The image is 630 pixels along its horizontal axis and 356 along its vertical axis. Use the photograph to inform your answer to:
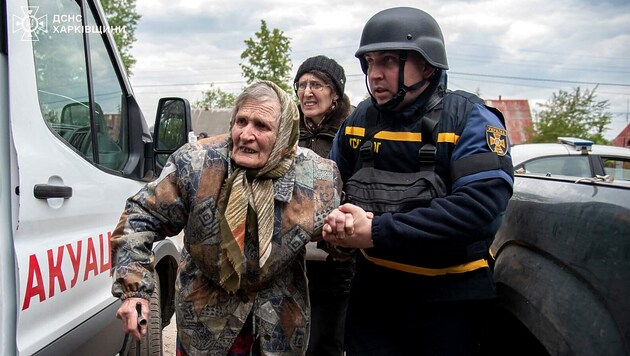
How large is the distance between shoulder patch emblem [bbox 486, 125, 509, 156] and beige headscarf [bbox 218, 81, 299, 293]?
67 centimetres

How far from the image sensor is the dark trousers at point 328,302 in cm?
277

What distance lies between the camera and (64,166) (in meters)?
2.02

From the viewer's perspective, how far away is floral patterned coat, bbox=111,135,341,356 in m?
1.84

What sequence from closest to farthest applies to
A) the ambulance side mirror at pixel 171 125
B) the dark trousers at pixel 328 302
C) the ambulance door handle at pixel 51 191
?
1. the ambulance door handle at pixel 51 191
2. the dark trousers at pixel 328 302
3. the ambulance side mirror at pixel 171 125

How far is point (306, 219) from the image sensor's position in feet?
6.46

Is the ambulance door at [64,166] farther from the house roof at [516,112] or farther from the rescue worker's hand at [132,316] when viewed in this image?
the house roof at [516,112]

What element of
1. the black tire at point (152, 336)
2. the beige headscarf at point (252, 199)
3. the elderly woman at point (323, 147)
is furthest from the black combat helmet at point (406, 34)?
the black tire at point (152, 336)

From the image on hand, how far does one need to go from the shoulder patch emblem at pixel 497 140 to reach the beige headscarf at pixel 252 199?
674 millimetres

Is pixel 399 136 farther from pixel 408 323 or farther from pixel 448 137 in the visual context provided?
pixel 408 323

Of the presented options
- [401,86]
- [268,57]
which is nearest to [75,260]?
[401,86]

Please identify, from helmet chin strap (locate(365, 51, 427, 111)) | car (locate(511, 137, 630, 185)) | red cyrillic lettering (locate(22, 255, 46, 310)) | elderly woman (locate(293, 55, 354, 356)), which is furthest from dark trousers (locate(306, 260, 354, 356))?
car (locate(511, 137, 630, 185))

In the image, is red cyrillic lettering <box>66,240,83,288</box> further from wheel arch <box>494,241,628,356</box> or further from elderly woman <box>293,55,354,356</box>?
wheel arch <box>494,241,628,356</box>

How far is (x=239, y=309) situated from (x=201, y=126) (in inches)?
985

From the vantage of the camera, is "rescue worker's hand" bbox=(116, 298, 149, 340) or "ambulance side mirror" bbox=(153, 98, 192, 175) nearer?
"rescue worker's hand" bbox=(116, 298, 149, 340)
